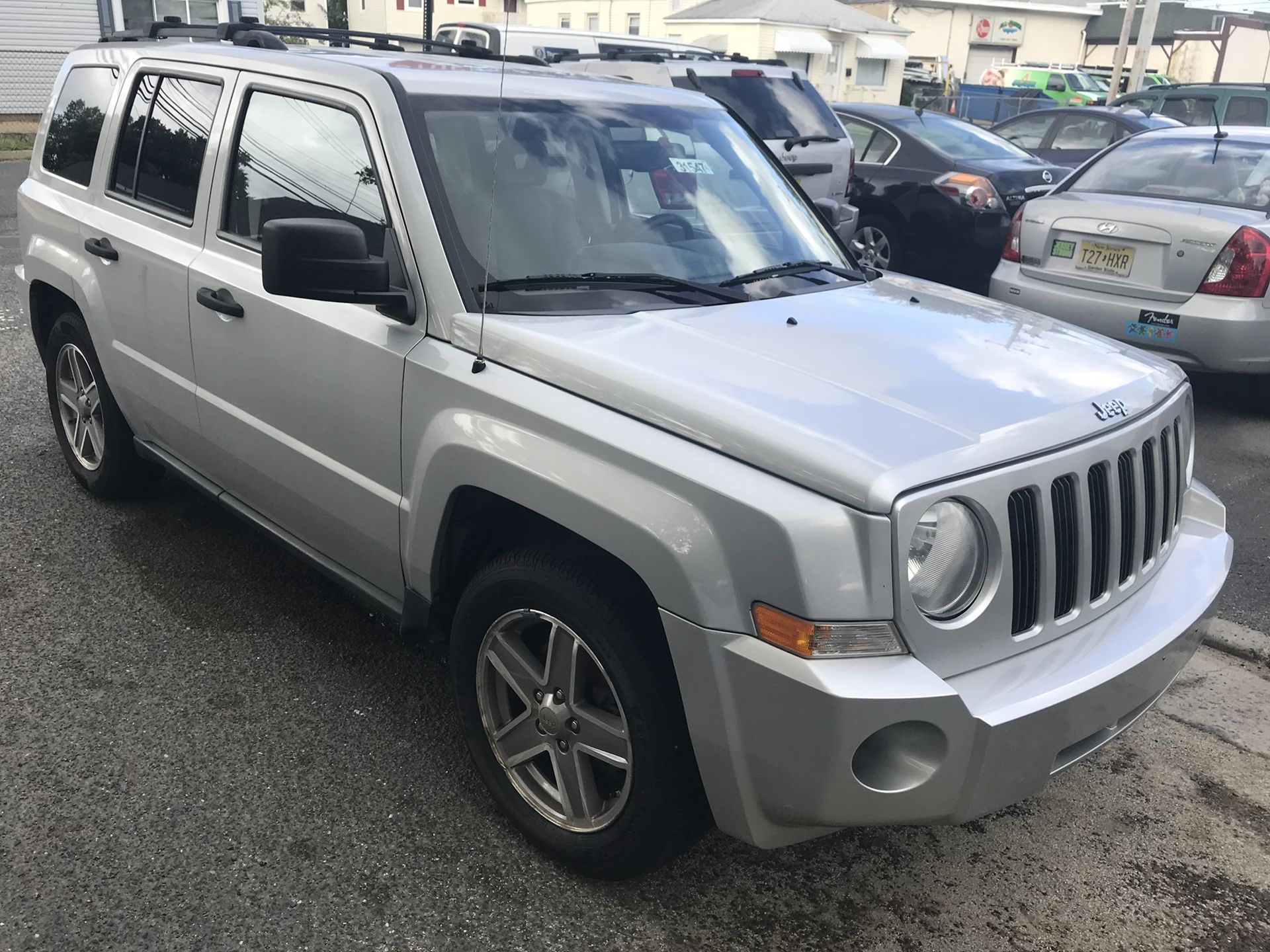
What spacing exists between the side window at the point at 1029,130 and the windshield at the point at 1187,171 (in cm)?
648

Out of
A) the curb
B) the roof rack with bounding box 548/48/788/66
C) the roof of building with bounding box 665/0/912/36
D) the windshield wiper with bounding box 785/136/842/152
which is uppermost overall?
the roof of building with bounding box 665/0/912/36

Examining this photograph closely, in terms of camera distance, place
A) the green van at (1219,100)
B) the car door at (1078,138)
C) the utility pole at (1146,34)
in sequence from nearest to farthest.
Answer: the car door at (1078,138)
the green van at (1219,100)
the utility pole at (1146,34)

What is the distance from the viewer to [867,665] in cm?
222

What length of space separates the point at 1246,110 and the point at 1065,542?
14.6 meters

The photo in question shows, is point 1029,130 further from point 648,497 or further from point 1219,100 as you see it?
point 648,497

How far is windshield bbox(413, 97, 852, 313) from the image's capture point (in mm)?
3043

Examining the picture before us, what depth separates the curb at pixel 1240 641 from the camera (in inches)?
163

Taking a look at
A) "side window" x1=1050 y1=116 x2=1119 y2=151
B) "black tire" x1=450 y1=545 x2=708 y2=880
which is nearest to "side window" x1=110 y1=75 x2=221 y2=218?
"black tire" x1=450 y1=545 x2=708 y2=880

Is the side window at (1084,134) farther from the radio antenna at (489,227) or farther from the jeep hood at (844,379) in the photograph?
the radio antenna at (489,227)

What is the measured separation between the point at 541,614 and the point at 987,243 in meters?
7.48

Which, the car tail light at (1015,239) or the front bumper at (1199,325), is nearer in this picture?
the front bumper at (1199,325)

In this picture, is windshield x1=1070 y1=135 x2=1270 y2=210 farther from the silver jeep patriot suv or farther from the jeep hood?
the jeep hood

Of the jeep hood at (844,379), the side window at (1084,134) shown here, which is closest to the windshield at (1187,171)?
the jeep hood at (844,379)

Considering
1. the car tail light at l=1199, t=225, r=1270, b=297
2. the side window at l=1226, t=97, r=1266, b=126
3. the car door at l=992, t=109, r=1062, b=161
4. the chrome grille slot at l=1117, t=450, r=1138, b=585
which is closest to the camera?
the chrome grille slot at l=1117, t=450, r=1138, b=585
